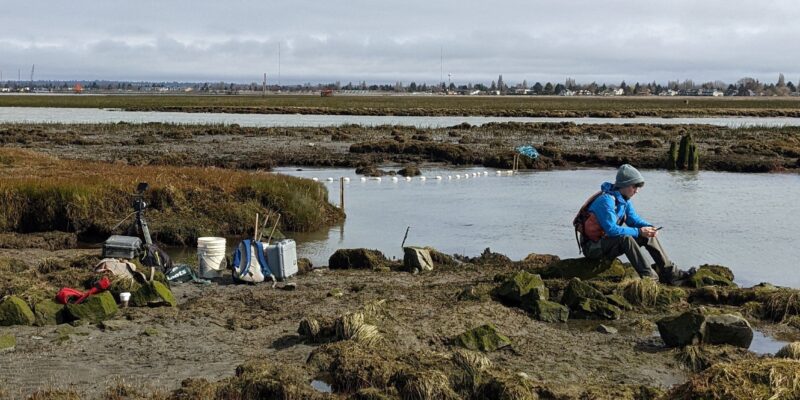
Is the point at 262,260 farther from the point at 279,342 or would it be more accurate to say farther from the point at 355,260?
the point at 279,342

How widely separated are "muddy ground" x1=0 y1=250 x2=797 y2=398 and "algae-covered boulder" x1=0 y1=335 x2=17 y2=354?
0.08m

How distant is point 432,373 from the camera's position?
24.2ft

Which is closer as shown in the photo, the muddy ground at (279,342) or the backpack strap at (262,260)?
the muddy ground at (279,342)

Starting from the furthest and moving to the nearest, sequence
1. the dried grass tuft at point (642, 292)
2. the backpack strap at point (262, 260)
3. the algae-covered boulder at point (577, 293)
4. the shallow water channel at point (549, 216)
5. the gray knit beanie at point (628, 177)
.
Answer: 1. the shallow water channel at point (549, 216)
2. the backpack strap at point (262, 260)
3. the gray knit beanie at point (628, 177)
4. the dried grass tuft at point (642, 292)
5. the algae-covered boulder at point (577, 293)

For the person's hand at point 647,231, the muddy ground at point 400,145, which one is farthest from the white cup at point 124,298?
the muddy ground at point 400,145

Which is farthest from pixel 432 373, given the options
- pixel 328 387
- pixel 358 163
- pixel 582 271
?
pixel 358 163

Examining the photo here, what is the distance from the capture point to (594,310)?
34.1 feet

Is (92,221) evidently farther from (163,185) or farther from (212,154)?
(212,154)

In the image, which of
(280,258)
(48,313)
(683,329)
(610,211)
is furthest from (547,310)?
(48,313)

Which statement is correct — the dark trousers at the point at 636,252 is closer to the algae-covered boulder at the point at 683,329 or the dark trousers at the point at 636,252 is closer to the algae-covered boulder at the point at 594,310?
the algae-covered boulder at the point at 594,310

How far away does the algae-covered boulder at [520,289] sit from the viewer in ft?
34.9

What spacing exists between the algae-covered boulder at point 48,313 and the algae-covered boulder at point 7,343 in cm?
69

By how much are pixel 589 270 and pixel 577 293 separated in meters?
1.51

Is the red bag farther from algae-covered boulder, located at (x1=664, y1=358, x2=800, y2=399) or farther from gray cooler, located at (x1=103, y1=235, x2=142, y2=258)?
algae-covered boulder, located at (x1=664, y1=358, x2=800, y2=399)
